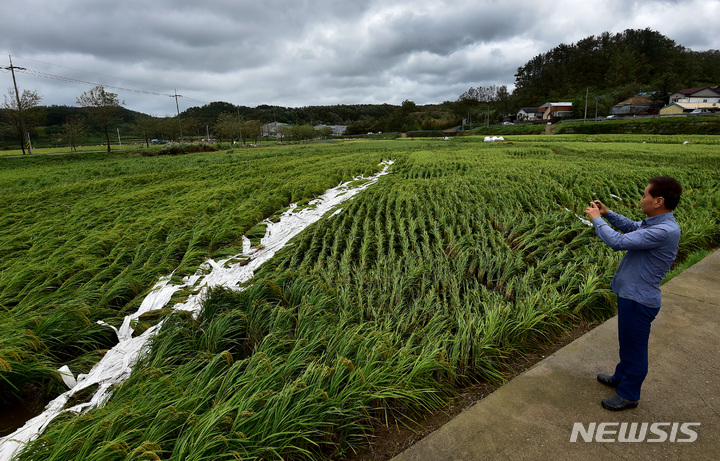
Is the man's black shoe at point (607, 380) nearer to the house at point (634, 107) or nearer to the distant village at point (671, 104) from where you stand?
the distant village at point (671, 104)

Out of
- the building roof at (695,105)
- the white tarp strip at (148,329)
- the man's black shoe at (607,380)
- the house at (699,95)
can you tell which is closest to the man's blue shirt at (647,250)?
the man's black shoe at (607,380)

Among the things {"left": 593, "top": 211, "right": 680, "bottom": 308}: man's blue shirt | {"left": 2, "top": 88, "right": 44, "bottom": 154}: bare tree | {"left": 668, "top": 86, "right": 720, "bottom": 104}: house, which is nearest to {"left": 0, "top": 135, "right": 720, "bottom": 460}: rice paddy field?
{"left": 593, "top": 211, "right": 680, "bottom": 308}: man's blue shirt

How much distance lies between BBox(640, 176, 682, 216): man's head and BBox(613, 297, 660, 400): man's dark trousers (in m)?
0.58

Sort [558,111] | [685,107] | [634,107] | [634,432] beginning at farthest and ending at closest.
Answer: [558,111]
[634,107]
[685,107]
[634,432]

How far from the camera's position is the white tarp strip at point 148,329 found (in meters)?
2.18

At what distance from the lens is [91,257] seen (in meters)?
4.64

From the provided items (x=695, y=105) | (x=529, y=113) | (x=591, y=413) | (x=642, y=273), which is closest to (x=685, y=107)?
(x=695, y=105)

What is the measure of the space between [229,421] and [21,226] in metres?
7.59

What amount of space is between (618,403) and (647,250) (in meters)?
0.94

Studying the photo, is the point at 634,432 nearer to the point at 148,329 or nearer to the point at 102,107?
the point at 148,329

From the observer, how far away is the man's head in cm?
197

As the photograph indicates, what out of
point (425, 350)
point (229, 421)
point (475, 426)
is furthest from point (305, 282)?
point (475, 426)

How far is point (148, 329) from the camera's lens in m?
3.22

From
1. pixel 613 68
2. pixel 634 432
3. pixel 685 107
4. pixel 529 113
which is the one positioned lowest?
pixel 634 432
